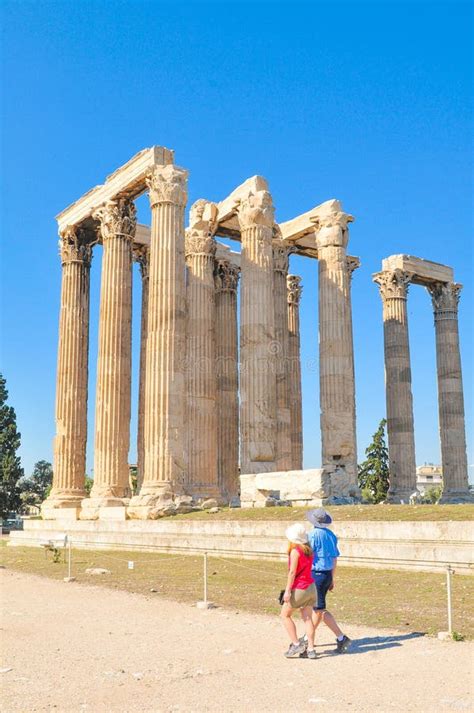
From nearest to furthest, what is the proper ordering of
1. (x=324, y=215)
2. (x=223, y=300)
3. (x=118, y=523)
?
(x=118, y=523) < (x=324, y=215) < (x=223, y=300)

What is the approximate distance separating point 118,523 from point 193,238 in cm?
1604

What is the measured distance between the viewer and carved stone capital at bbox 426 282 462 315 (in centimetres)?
5172

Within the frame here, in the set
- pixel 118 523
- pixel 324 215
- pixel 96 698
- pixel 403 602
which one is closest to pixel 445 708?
pixel 96 698

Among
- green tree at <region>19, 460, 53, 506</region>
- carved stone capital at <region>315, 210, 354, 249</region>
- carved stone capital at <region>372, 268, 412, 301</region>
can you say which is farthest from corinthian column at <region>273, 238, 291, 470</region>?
green tree at <region>19, 460, 53, 506</region>

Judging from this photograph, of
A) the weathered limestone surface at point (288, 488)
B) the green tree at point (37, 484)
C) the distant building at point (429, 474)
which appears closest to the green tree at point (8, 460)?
the green tree at point (37, 484)

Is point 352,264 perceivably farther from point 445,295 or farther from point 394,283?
point 445,295

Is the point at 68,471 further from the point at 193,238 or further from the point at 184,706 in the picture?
the point at 184,706

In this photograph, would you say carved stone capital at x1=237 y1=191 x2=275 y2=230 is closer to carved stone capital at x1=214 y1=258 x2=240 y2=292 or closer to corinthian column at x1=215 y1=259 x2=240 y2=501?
carved stone capital at x1=214 y1=258 x2=240 y2=292

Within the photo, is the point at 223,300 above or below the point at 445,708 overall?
above

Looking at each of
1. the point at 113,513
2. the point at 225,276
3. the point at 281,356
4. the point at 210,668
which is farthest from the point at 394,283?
the point at 210,668

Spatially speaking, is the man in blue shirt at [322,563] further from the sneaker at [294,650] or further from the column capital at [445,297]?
the column capital at [445,297]

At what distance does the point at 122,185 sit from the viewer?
37938mm

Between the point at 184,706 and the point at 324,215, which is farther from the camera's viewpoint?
the point at 324,215

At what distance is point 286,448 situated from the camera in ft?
140
